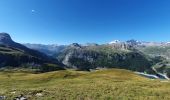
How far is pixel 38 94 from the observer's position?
31.9 m

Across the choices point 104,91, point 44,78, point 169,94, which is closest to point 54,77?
point 44,78

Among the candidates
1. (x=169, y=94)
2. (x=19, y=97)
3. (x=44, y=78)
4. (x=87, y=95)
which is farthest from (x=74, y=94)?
(x=44, y=78)

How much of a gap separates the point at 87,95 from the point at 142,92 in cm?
775

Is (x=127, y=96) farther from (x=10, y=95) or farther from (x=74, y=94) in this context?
(x=10, y=95)

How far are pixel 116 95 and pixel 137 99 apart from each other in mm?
2902

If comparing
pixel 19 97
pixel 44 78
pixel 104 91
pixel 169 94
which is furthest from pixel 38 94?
pixel 44 78

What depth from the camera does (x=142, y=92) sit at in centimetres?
3372

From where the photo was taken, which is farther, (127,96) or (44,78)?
(44,78)

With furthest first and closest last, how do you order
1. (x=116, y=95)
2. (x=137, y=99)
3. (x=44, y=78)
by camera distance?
1. (x=44, y=78)
2. (x=116, y=95)
3. (x=137, y=99)

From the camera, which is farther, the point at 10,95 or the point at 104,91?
the point at 104,91

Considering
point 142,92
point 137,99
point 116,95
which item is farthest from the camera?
point 142,92

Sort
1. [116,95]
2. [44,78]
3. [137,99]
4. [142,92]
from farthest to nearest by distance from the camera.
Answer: [44,78]
[142,92]
[116,95]
[137,99]

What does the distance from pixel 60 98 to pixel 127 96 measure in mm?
7910

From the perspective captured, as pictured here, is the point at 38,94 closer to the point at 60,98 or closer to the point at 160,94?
the point at 60,98
